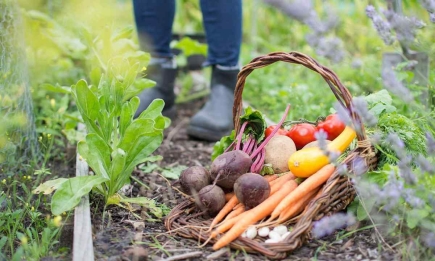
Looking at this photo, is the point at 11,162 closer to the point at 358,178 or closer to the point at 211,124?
the point at 211,124

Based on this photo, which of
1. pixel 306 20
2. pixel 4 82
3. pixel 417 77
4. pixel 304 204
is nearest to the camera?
pixel 304 204

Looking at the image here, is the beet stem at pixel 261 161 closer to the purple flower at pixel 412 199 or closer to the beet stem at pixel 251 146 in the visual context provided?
the beet stem at pixel 251 146

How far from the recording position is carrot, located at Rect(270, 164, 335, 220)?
1831 millimetres

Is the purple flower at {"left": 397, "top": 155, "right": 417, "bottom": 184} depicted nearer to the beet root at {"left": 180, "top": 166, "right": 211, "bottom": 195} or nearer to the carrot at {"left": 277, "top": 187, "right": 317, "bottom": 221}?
the carrot at {"left": 277, "top": 187, "right": 317, "bottom": 221}

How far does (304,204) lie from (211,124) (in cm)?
130

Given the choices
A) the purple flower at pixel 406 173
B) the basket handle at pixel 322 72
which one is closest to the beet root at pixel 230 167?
the basket handle at pixel 322 72

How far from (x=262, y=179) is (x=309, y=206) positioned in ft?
0.63

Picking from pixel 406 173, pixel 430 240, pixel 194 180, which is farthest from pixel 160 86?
pixel 430 240

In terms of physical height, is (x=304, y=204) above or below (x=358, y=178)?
below

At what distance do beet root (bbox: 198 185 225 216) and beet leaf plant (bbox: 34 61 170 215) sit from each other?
305 mm

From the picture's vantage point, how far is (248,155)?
201 centimetres

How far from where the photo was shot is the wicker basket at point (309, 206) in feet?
5.59

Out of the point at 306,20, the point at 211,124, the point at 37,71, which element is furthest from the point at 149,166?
the point at 306,20

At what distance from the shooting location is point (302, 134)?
2129 mm
